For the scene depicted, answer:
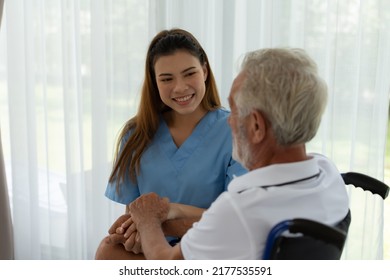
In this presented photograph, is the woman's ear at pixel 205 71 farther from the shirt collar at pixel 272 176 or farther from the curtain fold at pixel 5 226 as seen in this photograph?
the curtain fold at pixel 5 226

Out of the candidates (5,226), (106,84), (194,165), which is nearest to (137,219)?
(194,165)

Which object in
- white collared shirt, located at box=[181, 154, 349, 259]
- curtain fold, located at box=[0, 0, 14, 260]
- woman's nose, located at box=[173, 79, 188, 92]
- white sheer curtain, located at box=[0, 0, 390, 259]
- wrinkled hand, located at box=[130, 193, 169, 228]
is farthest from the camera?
curtain fold, located at box=[0, 0, 14, 260]

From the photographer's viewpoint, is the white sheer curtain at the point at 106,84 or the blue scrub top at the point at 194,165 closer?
the blue scrub top at the point at 194,165

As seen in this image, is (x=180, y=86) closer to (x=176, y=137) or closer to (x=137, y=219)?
(x=176, y=137)

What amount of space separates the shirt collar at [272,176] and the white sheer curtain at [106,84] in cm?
106

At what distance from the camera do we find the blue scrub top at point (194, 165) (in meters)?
→ 1.73

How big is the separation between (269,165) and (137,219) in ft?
1.51

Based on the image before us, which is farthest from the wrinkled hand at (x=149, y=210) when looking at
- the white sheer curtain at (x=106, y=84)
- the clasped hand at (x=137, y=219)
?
the white sheer curtain at (x=106, y=84)

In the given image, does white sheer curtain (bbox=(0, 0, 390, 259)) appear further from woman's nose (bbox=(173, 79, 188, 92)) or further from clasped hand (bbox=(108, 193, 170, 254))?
clasped hand (bbox=(108, 193, 170, 254))

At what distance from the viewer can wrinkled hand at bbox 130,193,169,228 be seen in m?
1.47

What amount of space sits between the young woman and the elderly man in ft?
1.57

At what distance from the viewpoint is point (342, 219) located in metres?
1.23

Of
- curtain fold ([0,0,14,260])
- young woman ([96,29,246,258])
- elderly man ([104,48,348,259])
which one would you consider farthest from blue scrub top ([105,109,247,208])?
curtain fold ([0,0,14,260])

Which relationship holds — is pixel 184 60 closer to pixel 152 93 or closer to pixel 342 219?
pixel 152 93
